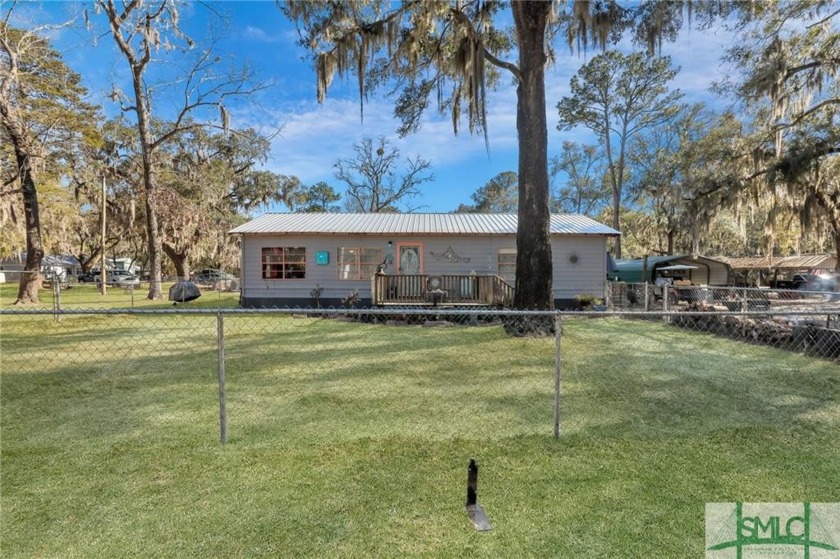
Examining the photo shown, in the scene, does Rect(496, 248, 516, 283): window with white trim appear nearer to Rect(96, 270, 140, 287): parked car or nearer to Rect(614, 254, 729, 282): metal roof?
Rect(614, 254, 729, 282): metal roof

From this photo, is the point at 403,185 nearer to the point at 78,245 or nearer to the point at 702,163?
the point at 702,163

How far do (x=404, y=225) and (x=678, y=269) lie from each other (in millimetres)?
16335

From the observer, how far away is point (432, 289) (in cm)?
1177

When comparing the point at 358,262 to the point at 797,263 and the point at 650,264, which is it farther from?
the point at 797,263

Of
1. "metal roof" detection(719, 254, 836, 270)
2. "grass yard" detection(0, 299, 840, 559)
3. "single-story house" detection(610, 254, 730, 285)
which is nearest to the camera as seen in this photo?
"grass yard" detection(0, 299, 840, 559)

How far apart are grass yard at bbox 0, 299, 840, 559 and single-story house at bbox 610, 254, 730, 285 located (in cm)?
1566

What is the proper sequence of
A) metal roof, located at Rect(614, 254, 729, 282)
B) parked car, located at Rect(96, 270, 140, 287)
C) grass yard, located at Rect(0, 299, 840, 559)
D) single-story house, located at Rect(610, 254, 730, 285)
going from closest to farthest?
grass yard, located at Rect(0, 299, 840, 559) → parked car, located at Rect(96, 270, 140, 287) → metal roof, located at Rect(614, 254, 729, 282) → single-story house, located at Rect(610, 254, 730, 285)

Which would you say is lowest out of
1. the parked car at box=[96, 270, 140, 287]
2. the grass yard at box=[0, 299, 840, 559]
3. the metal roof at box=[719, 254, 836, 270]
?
the grass yard at box=[0, 299, 840, 559]

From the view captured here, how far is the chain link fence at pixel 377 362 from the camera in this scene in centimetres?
386

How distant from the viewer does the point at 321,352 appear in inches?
284

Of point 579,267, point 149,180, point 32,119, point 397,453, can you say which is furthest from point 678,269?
point 32,119

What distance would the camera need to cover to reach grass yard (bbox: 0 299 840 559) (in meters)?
2.28

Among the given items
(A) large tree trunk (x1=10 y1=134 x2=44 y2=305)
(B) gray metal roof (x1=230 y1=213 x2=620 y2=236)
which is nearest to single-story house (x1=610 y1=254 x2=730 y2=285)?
(B) gray metal roof (x1=230 y1=213 x2=620 y2=236)

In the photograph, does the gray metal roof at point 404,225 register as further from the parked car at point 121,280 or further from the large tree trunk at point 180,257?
the large tree trunk at point 180,257
